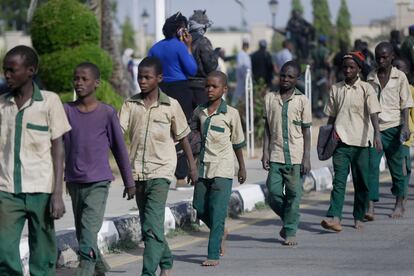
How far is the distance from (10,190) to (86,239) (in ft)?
3.21

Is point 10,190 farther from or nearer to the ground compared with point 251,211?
farther from the ground

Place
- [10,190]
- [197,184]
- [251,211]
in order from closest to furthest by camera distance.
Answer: [10,190], [197,184], [251,211]

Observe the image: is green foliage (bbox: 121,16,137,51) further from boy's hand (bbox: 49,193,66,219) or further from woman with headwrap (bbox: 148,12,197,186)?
boy's hand (bbox: 49,193,66,219)

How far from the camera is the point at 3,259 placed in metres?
7.50

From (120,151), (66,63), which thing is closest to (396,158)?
(120,151)

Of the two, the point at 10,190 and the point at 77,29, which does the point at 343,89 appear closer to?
the point at 10,190

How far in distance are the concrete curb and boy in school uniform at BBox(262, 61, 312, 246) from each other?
4.11 feet

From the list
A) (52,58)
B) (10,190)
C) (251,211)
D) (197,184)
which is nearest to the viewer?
(10,190)

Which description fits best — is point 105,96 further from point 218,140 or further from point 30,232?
point 30,232

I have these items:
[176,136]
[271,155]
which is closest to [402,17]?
[271,155]

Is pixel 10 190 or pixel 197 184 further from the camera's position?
pixel 197 184

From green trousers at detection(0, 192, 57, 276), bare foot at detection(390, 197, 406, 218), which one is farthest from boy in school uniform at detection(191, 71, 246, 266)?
bare foot at detection(390, 197, 406, 218)

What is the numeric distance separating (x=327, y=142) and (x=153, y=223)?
323 cm

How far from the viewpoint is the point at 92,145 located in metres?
8.32
